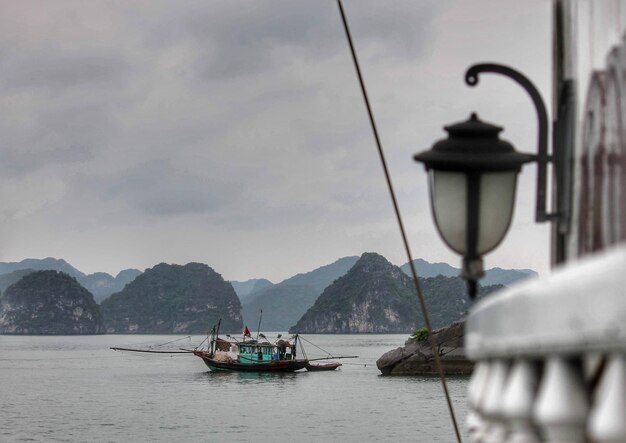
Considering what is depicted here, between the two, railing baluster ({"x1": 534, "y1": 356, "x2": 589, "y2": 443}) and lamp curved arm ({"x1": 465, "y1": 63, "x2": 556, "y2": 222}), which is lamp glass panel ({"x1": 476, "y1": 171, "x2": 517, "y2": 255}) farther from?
railing baluster ({"x1": 534, "y1": 356, "x2": 589, "y2": 443})

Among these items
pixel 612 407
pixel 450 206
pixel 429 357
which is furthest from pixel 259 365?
pixel 612 407

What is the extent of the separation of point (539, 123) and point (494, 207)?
1.17ft

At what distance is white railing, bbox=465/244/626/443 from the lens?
153 centimetres

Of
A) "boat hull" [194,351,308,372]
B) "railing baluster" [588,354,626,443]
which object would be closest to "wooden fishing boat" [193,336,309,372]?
"boat hull" [194,351,308,372]

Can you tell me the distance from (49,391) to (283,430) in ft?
132

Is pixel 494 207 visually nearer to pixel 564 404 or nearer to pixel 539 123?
pixel 539 123

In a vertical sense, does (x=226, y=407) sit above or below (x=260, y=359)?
below

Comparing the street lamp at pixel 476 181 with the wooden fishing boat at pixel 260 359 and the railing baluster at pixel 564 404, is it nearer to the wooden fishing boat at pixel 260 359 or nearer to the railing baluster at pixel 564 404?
the railing baluster at pixel 564 404

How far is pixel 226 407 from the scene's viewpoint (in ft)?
248

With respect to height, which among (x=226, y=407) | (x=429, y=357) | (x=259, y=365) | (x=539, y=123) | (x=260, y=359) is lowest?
(x=226, y=407)

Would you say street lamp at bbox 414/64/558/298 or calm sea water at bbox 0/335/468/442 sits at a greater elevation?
street lamp at bbox 414/64/558/298

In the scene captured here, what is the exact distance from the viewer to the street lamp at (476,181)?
4145mm

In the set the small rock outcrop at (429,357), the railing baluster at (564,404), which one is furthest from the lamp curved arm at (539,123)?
the small rock outcrop at (429,357)

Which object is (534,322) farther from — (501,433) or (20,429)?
(20,429)
